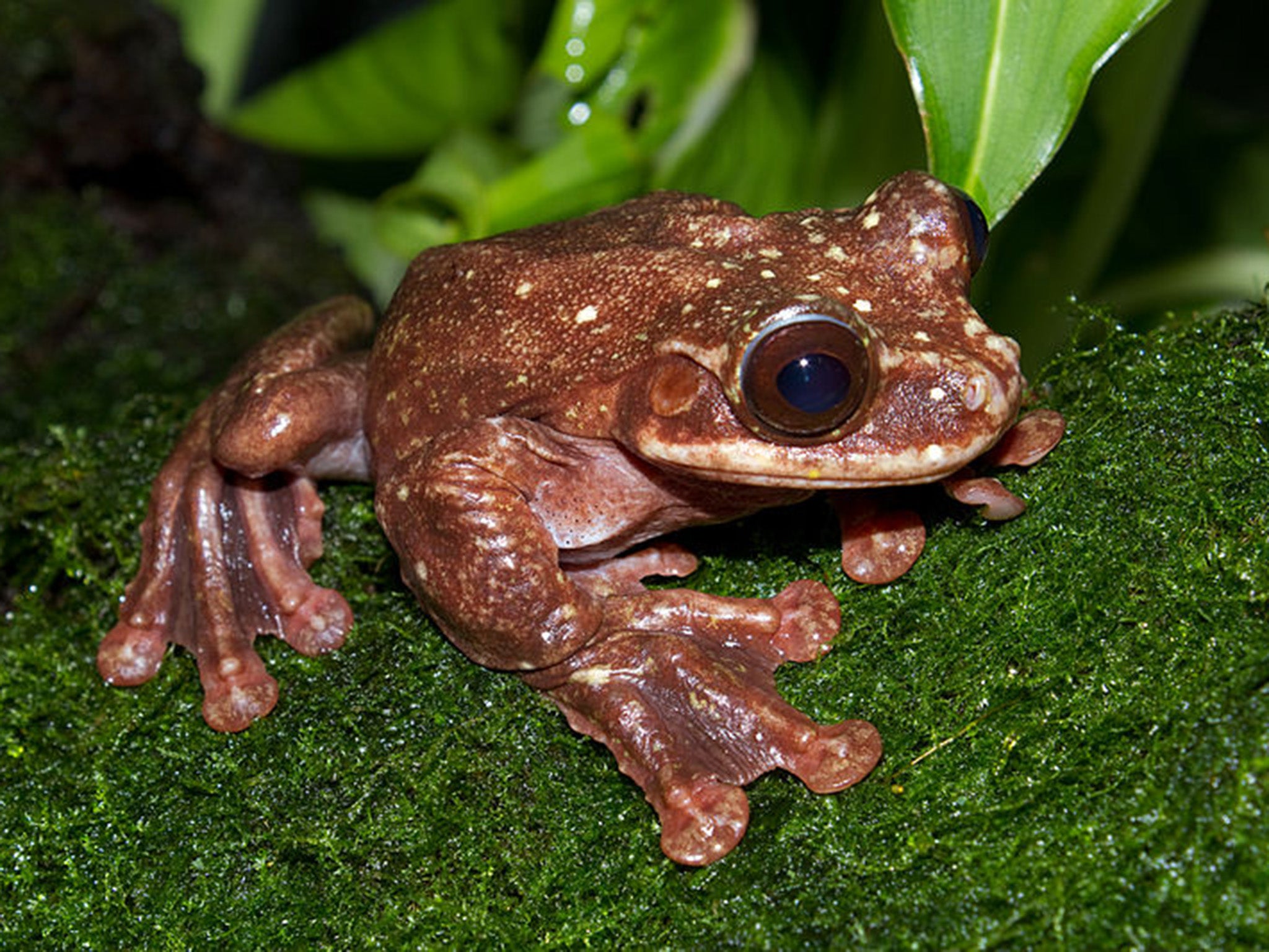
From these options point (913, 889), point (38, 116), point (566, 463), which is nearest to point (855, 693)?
point (913, 889)

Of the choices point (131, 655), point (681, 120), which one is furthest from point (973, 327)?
point (681, 120)

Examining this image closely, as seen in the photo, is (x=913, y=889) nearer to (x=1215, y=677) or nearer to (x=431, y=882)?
(x=1215, y=677)

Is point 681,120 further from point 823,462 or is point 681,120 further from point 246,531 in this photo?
point 823,462

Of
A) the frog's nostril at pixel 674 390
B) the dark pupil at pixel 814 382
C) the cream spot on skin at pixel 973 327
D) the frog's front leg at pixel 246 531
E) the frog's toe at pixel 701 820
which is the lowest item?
the frog's toe at pixel 701 820

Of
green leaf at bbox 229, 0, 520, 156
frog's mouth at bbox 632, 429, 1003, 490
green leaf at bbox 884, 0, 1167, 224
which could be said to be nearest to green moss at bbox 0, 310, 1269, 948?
frog's mouth at bbox 632, 429, 1003, 490

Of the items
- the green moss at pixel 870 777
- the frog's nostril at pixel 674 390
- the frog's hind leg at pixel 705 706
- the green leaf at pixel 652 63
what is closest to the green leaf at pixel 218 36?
the green leaf at pixel 652 63

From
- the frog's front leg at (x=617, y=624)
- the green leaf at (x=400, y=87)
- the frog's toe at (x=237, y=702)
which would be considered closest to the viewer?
the frog's front leg at (x=617, y=624)

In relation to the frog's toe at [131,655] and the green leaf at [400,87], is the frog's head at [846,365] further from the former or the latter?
the green leaf at [400,87]
